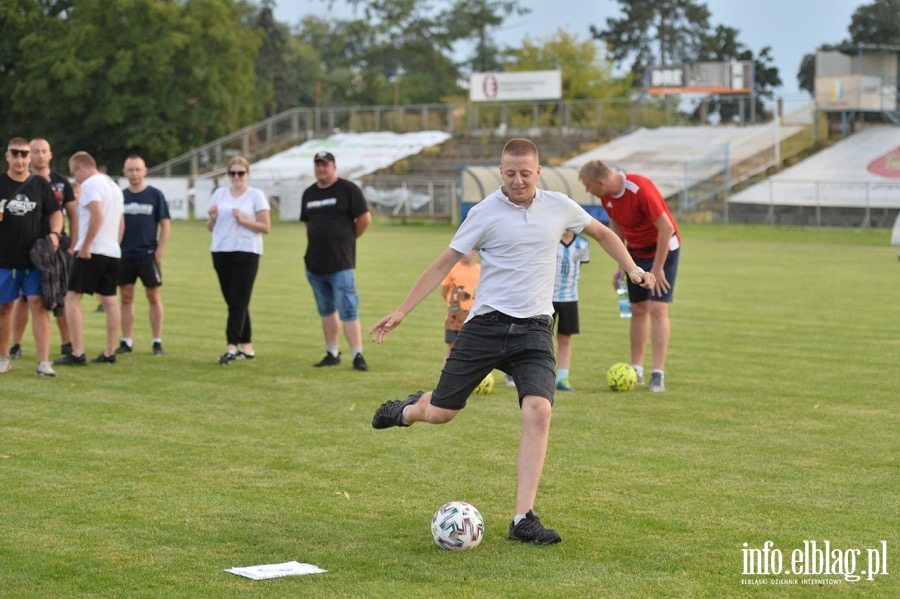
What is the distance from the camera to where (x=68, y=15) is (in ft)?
218

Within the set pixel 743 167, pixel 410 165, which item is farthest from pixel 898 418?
pixel 410 165

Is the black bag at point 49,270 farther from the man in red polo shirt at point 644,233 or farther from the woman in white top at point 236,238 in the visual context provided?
the man in red polo shirt at point 644,233

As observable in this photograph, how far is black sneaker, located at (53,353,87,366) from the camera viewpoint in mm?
12555

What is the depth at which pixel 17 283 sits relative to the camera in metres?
11.6

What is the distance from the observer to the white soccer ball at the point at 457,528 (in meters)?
6.12

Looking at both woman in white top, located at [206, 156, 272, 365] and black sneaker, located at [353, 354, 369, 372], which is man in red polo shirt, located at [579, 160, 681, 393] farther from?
woman in white top, located at [206, 156, 272, 365]

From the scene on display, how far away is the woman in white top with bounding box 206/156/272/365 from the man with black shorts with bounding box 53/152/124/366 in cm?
98

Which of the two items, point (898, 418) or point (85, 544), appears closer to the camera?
point (85, 544)

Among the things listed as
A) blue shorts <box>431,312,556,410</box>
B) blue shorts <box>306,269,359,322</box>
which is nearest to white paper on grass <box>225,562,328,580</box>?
blue shorts <box>431,312,556,410</box>

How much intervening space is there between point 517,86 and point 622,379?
56.0m

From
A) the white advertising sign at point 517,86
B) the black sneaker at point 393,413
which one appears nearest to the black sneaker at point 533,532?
the black sneaker at point 393,413

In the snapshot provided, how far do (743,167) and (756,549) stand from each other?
4729 centimetres

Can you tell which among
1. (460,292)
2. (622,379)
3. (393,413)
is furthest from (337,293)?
(393,413)

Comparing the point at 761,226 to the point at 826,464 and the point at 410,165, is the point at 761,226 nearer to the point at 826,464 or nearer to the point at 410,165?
the point at 410,165
